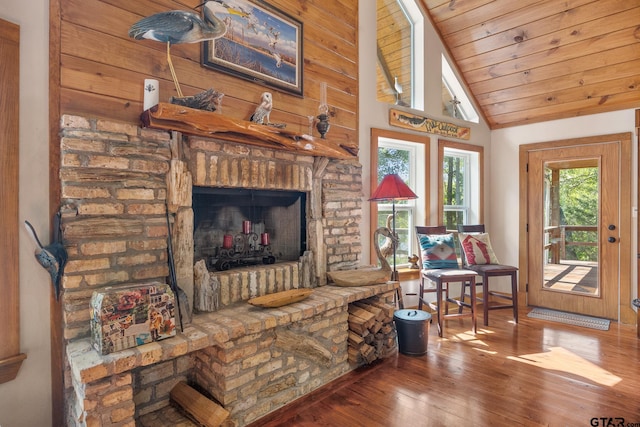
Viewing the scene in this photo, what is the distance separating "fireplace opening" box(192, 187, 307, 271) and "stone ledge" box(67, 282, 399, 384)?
404 millimetres

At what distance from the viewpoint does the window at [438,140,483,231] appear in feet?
14.6

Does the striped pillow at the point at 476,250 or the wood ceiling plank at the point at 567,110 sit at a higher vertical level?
the wood ceiling plank at the point at 567,110

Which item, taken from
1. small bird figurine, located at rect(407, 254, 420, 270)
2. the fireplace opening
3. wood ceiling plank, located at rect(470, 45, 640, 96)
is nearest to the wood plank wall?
the fireplace opening

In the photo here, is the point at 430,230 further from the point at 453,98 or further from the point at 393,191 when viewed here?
the point at 453,98

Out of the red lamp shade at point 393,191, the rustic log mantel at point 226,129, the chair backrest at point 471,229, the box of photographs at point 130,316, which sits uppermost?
the rustic log mantel at point 226,129

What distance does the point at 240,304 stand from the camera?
7.73 feet

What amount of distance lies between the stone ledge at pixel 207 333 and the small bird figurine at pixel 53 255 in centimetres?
35

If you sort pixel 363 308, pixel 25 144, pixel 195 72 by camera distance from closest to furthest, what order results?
pixel 25 144
pixel 195 72
pixel 363 308

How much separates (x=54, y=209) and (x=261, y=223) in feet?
4.56

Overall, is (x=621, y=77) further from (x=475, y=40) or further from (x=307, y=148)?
(x=307, y=148)

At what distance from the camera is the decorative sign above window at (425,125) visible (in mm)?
3732

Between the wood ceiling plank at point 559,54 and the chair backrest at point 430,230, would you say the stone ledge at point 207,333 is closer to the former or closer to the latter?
the chair backrest at point 430,230

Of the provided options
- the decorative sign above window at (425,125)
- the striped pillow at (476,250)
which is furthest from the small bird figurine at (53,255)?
the striped pillow at (476,250)

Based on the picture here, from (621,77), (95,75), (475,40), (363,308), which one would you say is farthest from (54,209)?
(621,77)
